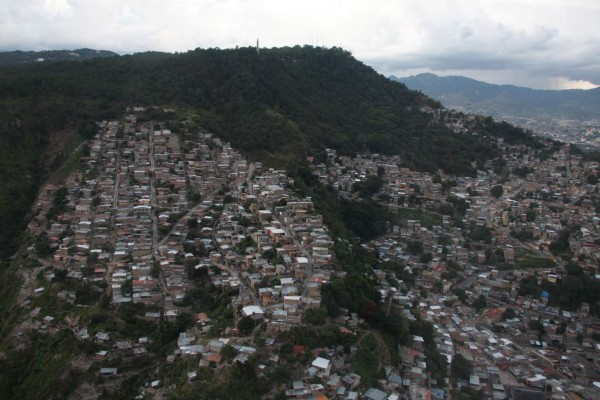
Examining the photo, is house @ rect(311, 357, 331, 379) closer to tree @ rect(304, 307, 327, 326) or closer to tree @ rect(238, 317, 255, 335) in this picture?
tree @ rect(304, 307, 327, 326)

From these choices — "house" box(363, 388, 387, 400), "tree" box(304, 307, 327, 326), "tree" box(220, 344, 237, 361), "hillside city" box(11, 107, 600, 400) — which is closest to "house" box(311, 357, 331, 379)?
"hillside city" box(11, 107, 600, 400)

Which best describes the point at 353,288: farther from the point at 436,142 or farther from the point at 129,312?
the point at 436,142

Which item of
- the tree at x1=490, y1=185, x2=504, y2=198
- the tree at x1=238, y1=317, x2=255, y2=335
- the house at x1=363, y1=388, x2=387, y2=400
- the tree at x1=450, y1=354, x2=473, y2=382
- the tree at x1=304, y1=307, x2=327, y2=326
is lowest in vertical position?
the tree at x1=450, y1=354, x2=473, y2=382

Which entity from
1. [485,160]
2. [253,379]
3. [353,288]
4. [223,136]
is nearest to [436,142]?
[485,160]

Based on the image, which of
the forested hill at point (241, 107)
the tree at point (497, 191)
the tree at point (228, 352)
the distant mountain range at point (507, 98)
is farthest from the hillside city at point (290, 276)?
the distant mountain range at point (507, 98)

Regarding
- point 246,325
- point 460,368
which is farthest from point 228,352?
point 460,368
